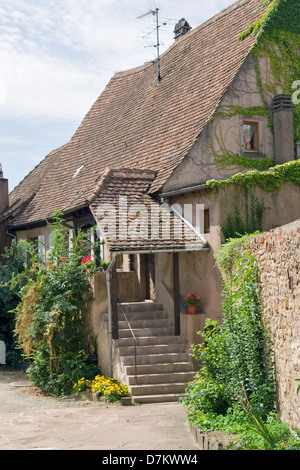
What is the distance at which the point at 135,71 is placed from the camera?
2336cm

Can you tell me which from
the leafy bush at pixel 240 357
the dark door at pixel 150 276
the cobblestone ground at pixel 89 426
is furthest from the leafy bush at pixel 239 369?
the dark door at pixel 150 276

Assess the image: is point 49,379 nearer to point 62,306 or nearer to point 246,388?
point 62,306

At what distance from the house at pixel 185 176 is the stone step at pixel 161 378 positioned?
5cm

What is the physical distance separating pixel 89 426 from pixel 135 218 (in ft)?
17.7

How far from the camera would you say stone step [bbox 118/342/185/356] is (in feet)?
42.9

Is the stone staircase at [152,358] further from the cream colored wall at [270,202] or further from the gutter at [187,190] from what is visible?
the cream colored wall at [270,202]

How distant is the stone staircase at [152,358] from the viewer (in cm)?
1216

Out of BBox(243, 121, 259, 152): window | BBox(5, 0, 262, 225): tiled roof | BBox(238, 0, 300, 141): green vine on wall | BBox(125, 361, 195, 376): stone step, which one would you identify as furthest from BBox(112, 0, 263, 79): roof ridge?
BBox(125, 361, 195, 376): stone step

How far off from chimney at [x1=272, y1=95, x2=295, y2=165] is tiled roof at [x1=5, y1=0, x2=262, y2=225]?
1467mm

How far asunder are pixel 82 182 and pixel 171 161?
4.56 m

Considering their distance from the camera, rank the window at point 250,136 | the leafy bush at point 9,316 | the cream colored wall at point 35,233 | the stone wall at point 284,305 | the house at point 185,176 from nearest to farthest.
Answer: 1. the stone wall at point 284,305
2. the house at point 185,176
3. the window at point 250,136
4. the leafy bush at point 9,316
5. the cream colored wall at point 35,233

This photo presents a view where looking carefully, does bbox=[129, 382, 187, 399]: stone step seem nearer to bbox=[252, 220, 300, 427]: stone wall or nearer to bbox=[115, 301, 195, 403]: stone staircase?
bbox=[115, 301, 195, 403]: stone staircase

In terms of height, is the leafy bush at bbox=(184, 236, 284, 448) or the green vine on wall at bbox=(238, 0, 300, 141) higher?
the green vine on wall at bbox=(238, 0, 300, 141)

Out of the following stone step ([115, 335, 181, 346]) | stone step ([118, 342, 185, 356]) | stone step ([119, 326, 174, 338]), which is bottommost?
stone step ([118, 342, 185, 356])
